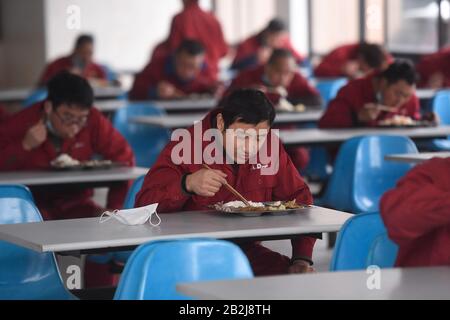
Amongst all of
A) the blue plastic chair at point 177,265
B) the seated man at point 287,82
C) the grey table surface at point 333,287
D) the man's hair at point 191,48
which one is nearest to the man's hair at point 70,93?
the blue plastic chair at point 177,265

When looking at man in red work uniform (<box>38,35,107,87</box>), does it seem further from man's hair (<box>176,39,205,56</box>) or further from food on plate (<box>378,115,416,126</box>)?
food on plate (<box>378,115,416,126</box>)

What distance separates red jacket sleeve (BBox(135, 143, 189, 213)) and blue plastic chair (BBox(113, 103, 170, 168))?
2.68 m

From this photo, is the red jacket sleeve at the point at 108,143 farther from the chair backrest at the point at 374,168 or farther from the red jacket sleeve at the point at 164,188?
the red jacket sleeve at the point at 164,188

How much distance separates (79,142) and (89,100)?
8.9 inches

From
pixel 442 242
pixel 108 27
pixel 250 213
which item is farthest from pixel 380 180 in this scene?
pixel 108 27

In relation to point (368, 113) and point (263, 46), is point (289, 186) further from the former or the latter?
point (263, 46)

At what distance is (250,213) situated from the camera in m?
2.95

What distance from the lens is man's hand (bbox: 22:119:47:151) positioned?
4.26 meters

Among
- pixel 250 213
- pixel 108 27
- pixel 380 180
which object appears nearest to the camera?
pixel 250 213

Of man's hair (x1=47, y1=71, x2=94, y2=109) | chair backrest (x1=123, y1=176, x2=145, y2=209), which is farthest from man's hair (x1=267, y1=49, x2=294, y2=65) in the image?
chair backrest (x1=123, y1=176, x2=145, y2=209)

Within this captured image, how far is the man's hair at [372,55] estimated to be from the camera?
702 cm

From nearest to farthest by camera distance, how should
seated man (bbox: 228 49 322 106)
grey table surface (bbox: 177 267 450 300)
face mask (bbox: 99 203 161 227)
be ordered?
grey table surface (bbox: 177 267 450 300) → face mask (bbox: 99 203 161 227) → seated man (bbox: 228 49 322 106)

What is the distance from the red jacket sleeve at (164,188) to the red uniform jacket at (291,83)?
3819 mm
